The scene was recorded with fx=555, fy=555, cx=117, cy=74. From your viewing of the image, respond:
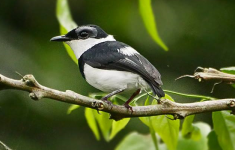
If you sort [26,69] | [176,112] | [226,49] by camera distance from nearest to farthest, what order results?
[176,112] < [26,69] < [226,49]

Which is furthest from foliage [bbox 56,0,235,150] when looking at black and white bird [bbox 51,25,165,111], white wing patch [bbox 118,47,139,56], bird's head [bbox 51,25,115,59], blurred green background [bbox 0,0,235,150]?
blurred green background [bbox 0,0,235,150]

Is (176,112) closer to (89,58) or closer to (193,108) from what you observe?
(193,108)

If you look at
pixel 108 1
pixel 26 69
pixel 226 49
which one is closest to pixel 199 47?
pixel 226 49

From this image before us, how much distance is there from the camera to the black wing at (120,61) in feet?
8.53

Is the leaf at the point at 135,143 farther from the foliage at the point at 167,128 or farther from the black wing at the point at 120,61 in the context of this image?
the black wing at the point at 120,61

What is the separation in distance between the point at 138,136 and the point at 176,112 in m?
0.62

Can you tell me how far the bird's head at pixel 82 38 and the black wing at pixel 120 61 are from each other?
128 mm

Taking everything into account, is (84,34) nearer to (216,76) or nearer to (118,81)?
(118,81)

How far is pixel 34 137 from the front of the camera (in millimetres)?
6363

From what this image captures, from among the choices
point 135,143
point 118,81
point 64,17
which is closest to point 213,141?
point 135,143

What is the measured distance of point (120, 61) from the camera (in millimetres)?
2703

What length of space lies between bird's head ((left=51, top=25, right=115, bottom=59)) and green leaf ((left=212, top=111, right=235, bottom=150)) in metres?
1.03

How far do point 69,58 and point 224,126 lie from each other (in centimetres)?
402

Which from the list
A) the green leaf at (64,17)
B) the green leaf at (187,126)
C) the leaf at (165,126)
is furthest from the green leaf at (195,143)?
the green leaf at (64,17)
